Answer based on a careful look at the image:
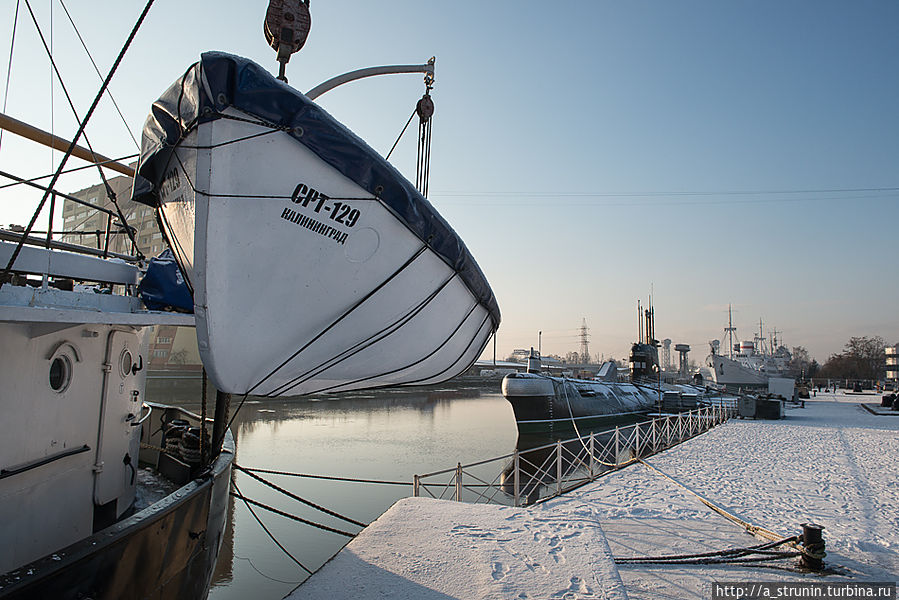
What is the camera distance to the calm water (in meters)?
9.66

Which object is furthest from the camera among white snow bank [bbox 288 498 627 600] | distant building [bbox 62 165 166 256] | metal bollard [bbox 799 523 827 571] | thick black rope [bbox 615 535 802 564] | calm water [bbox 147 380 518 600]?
calm water [bbox 147 380 518 600]

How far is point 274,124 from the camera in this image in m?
2.95

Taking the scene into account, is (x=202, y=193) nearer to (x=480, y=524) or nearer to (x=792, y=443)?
(x=480, y=524)

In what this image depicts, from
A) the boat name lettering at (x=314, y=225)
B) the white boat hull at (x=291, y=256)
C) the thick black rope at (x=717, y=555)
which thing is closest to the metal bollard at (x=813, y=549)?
the thick black rope at (x=717, y=555)

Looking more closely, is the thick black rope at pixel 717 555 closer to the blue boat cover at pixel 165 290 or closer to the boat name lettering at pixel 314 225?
the boat name lettering at pixel 314 225

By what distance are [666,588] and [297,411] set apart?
30958mm

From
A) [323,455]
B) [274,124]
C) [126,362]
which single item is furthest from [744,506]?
[323,455]

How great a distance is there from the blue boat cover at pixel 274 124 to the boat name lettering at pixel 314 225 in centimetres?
37

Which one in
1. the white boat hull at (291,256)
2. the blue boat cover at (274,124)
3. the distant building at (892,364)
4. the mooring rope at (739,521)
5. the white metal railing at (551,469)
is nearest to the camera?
the blue boat cover at (274,124)

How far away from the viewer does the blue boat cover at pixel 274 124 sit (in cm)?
279

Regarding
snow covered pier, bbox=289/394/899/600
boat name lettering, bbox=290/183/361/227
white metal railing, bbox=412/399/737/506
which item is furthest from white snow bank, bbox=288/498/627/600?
white metal railing, bbox=412/399/737/506

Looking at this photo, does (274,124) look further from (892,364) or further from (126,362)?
(892,364)

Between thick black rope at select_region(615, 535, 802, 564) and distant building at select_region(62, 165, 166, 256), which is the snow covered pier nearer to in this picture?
thick black rope at select_region(615, 535, 802, 564)

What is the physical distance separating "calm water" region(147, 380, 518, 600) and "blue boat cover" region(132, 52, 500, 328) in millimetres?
7625
